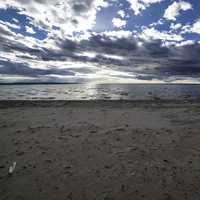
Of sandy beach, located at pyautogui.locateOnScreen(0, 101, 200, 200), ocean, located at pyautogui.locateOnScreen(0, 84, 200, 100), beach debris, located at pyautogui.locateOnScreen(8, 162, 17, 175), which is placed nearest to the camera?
sandy beach, located at pyautogui.locateOnScreen(0, 101, 200, 200)

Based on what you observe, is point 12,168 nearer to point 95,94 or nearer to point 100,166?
point 100,166

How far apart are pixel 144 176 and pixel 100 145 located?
2537 mm

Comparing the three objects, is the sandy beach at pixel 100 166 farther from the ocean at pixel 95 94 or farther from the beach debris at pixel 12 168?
the ocean at pixel 95 94

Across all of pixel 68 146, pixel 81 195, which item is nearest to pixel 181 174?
pixel 81 195

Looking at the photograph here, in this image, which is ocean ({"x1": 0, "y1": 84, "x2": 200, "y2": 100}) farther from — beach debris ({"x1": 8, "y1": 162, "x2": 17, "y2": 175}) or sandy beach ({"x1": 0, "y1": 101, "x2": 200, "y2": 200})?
beach debris ({"x1": 8, "y1": 162, "x2": 17, "y2": 175})

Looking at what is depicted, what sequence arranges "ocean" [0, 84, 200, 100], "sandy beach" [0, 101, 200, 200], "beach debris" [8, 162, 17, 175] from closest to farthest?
"sandy beach" [0, 101, 200, 200] → "beach debris" [8, 162, 17, 175] → "ocean" [0, 84, 200, 100]

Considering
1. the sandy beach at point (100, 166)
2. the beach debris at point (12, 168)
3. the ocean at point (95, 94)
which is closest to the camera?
the sandy beach at point (100, 166)

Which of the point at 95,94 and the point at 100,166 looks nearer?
the point at 100,166

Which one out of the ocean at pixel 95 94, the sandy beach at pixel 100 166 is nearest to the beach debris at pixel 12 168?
the sandy beach at pixel 100 166

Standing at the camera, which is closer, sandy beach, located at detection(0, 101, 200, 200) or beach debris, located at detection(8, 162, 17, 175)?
sandy beach, located at detection(0, 101, 200, 200)

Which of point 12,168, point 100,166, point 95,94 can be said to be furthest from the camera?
point 95,94

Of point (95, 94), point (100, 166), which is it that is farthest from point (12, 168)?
point (95, 94)

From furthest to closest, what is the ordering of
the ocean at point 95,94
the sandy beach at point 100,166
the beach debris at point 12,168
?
the ocean at point 95,94 < the beach debris at point 12,168 < the sandy beach at point 100,166

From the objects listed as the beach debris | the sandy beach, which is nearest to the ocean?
the sandy beach
